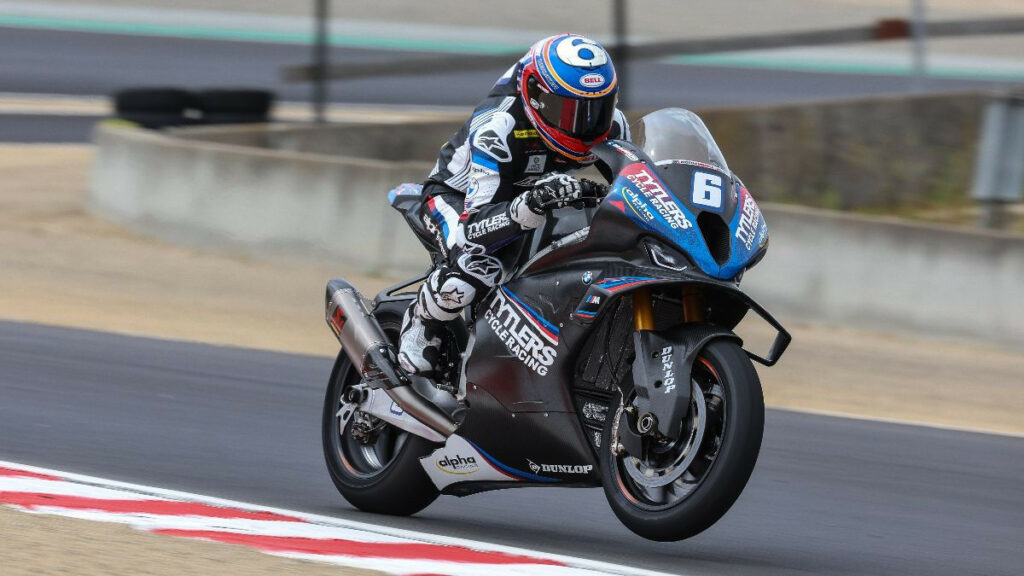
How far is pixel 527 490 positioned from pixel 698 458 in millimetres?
2099

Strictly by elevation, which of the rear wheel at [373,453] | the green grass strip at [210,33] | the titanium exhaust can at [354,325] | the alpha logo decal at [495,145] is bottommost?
the green grass strip at [210,33]

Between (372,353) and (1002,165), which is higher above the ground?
(372,353)

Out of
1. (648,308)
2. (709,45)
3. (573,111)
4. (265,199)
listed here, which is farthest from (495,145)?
(709,45)

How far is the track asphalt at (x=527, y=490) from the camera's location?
5.99 metres

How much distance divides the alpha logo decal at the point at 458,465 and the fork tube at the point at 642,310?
1.01 meters

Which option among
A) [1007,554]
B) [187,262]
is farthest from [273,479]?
[187,262]

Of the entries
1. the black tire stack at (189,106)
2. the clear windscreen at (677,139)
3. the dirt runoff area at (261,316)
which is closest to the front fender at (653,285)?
the clear windscreen at (677,139)

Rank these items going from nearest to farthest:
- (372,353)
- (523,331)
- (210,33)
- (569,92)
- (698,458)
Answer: (698,458)
(569,92)
(523,331)
(372,353)
(210,33)

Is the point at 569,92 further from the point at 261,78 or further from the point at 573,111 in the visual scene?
the point at 261,78

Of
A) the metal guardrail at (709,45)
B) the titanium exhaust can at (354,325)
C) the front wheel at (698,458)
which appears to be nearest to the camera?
the front wheel at (698,458)

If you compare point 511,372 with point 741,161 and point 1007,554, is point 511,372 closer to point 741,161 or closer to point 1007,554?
point 1007,554

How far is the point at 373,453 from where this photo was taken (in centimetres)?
668

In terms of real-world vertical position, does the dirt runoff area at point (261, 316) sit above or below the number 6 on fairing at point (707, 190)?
below

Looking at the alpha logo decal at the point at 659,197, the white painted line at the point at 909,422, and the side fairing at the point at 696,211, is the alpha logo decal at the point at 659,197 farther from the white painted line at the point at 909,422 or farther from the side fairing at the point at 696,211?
the white painted line at the point at 909,422
